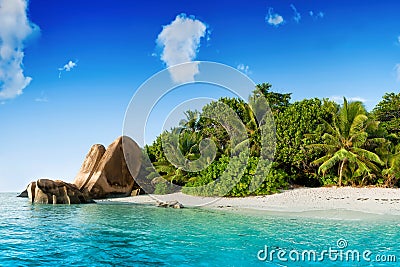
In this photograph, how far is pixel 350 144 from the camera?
19953mm

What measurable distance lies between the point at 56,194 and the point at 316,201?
1317 centimetres

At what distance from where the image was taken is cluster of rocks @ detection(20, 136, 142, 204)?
1925 centimetres

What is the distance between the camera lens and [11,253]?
7.20 m

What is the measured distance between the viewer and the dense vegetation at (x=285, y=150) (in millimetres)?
19422

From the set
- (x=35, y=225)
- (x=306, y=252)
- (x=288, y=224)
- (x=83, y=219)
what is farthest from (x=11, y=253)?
(x=288, y=224)

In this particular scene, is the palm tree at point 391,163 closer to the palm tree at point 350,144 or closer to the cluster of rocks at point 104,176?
the palm tree at point 350,144

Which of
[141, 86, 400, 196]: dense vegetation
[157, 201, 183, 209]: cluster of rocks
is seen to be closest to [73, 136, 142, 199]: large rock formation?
[141, 86, 400, 196]: dense vegetation

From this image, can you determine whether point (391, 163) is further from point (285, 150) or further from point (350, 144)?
point (285, 150)

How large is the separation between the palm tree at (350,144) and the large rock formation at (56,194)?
13104 mm

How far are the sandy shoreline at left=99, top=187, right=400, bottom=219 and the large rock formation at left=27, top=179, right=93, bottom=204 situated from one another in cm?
221

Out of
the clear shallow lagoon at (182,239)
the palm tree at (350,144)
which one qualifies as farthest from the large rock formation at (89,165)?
the palm tree at (350,144)

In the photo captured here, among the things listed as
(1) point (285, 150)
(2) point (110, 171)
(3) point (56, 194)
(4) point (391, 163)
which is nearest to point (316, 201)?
(1) point (285, 150)

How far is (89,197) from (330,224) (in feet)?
45.2

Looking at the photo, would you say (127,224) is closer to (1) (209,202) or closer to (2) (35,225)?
(2) (35,225)
